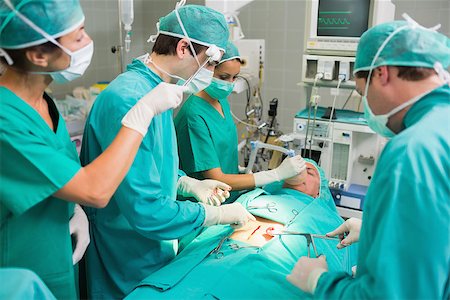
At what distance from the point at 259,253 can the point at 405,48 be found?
0.92 meters

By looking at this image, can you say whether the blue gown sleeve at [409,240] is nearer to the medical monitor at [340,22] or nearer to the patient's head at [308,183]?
the patient's head at [308,183]

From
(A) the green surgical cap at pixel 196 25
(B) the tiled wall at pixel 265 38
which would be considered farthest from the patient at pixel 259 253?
(B) the tiled wall at pixel 265 38

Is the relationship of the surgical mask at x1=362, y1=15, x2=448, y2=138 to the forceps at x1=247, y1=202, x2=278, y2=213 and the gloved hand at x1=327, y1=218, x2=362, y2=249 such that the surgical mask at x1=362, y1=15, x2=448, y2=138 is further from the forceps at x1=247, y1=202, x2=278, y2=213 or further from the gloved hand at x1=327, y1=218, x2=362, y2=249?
the forceps at x1=247, y1=202, x2=278, y2=213

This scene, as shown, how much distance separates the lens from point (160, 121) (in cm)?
154

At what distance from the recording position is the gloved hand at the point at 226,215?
168cm

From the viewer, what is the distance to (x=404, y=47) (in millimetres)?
1124

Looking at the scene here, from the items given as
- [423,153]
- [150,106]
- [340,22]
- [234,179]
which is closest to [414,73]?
[423,153]

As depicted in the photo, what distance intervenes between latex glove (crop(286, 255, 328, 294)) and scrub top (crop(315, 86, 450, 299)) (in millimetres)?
225

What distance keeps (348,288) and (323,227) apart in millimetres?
957

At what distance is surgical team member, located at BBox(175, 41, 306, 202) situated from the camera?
2.16 m

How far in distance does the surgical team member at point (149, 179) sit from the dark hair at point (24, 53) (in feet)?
0.96

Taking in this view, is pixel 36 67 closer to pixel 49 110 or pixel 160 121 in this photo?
pixel 49 110

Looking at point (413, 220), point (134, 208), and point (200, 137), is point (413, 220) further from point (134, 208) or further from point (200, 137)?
point (200, 137)

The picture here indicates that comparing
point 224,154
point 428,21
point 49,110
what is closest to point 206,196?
point 224,154
